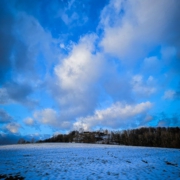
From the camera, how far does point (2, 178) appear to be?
11.3 meters

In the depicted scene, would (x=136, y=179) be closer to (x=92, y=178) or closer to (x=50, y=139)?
(x=92, y=178)

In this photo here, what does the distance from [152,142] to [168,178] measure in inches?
3641

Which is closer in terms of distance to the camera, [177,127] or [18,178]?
[18,178]

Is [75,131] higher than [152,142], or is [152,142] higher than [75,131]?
[75,131]

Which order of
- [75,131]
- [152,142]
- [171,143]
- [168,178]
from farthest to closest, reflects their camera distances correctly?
[75,131] < [152,142] < [171,143] < [168,178]

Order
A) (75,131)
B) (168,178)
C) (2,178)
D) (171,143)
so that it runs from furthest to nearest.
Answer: (75,131)
(171,143)
(168,178)
(2,178)

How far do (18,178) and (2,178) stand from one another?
1272 millimetres

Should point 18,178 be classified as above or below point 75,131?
below

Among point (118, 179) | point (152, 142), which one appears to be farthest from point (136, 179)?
point (152, 142)

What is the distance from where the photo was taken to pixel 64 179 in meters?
11.6

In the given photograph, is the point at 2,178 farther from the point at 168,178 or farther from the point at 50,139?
the point at 50,139

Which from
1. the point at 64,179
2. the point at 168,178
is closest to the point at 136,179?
the point at 168,178

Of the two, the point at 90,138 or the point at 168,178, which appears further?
the point at 90,138

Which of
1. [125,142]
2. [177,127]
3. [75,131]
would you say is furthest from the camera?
[75,131]
